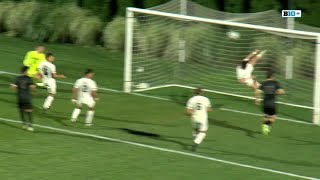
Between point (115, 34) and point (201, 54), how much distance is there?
668 centimetres

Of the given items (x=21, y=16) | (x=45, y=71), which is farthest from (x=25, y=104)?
(x=21, y=16)

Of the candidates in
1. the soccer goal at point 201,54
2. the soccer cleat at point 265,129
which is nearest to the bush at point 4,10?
the soccer goal at point 201,54

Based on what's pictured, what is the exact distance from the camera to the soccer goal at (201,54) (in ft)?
76.0

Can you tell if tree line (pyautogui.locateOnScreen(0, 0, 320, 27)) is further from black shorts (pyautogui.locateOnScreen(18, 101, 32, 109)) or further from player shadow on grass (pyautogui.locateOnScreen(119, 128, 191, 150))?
black shorts (pyautogui.locateOnScreen(18, 101, 32, 109))

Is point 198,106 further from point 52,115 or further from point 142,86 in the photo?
point 142,86

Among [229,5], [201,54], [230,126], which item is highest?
[229,5]

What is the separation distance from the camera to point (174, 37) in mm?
25578

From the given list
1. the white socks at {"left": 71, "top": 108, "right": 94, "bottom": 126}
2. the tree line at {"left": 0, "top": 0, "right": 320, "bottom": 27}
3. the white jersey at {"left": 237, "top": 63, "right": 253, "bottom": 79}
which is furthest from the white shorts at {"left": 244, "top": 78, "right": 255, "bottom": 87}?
the tree line at {"left": 0, "top": 0, "right": 320, "bottom": 27}

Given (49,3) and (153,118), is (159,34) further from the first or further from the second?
(49,3)

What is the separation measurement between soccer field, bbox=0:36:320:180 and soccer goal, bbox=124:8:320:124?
30.5 inches

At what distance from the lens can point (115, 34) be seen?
31.4 meters

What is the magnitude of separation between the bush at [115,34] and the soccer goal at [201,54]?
4.93 meters

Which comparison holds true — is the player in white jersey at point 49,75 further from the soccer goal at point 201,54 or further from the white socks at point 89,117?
the soccer goal at point 201,54

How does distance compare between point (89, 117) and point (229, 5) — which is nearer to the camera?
point (89, 117)
